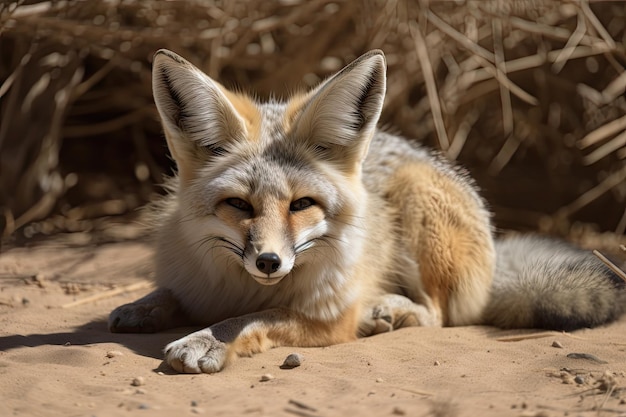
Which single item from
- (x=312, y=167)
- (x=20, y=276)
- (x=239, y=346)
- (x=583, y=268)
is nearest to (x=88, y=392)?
(x=239, y=346)

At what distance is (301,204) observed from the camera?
3.39m

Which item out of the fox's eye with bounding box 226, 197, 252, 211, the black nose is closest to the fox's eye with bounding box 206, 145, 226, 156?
the fox's eye with bounding box 226, 197, 252, 211

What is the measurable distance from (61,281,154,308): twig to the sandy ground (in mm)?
25

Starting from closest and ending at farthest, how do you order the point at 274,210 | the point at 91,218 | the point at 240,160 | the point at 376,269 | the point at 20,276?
the point at 274,210, the point at 240,160, the point at 376,269, the point at 20,276, the point at 91,218

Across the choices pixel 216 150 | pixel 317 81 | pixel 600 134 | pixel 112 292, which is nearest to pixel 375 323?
pixel 216 150

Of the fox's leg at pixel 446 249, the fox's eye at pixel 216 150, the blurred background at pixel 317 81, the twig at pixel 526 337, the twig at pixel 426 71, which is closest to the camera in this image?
the fox's eye at pixel 216 150

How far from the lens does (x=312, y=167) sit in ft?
11.5

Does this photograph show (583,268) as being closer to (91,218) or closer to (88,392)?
(88,392)

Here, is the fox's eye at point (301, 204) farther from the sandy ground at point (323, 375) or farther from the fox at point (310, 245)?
the sandy ground at point (323, 375)

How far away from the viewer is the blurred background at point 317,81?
18.9 ft

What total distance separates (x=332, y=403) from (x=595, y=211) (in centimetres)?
579

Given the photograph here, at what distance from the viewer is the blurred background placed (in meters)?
5.75

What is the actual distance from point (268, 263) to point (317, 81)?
4019 millimetres

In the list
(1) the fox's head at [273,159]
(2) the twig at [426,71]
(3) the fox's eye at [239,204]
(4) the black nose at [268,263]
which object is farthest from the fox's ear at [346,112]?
(2) the twig at [426,71]
